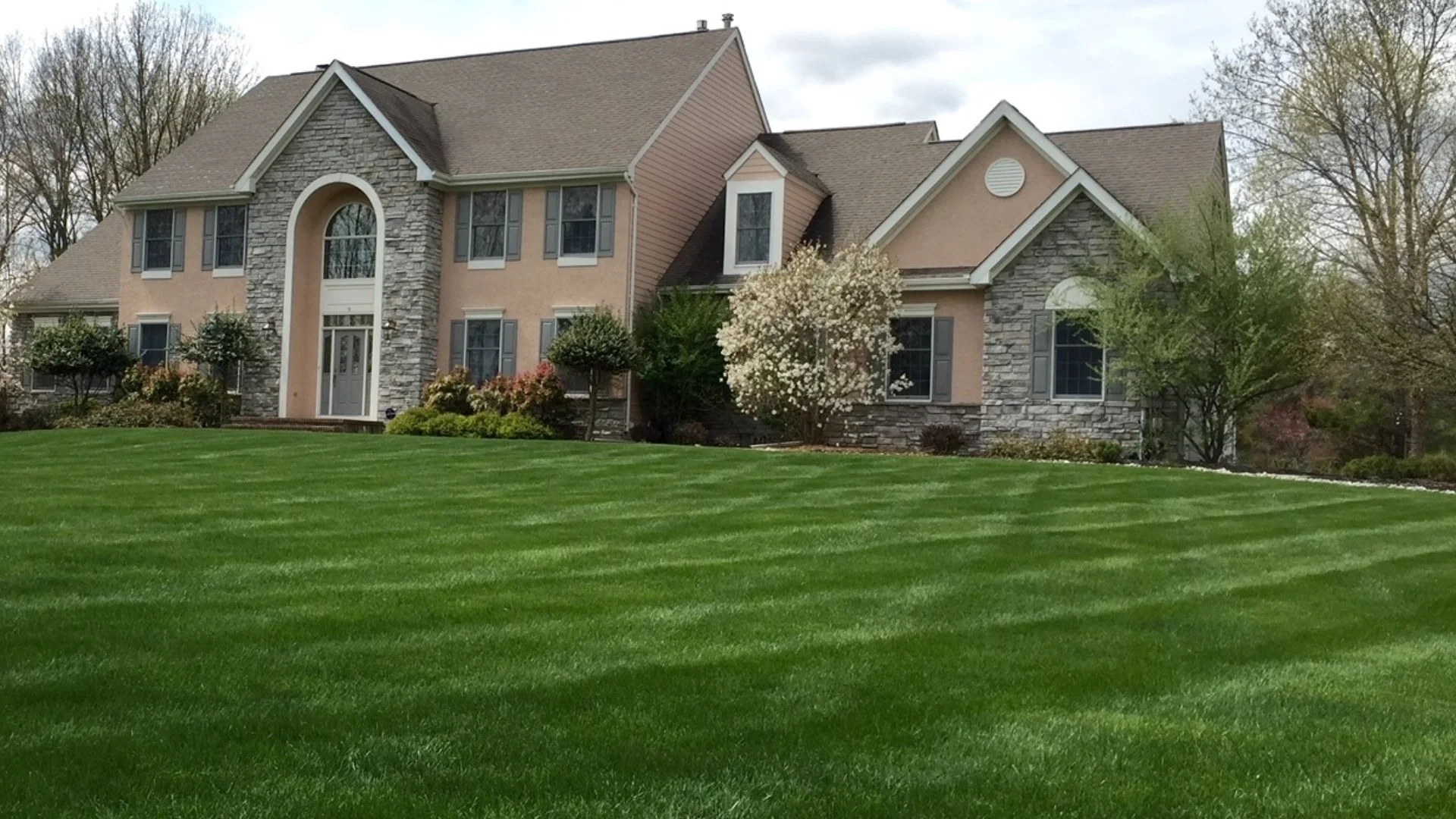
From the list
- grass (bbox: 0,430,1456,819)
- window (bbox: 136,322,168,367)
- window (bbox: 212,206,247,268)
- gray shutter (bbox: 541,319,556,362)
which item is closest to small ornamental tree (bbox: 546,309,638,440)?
gray shutter (bbox: 541,319,556,362)

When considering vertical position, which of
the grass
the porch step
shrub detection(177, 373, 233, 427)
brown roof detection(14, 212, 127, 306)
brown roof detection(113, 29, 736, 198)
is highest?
brown roof detection(113, 29, 736, 198)

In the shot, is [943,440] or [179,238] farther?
[179,238]

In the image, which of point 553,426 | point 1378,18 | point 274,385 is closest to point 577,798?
point 553,426

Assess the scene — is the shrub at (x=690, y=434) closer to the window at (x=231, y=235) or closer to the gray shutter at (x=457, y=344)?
the gray shutter at (x=457, y=344)

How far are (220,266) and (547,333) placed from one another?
7711 mm

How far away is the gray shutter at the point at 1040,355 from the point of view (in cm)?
2128

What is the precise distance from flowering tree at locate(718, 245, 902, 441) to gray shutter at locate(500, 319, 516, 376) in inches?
204

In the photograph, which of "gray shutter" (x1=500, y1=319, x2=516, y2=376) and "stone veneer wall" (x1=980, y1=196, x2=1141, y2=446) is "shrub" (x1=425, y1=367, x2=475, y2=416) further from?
"stone veneer wall" (x1=980, y1=196, x2=1141, y2=446)

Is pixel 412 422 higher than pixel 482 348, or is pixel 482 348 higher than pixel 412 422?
pixel 482 348

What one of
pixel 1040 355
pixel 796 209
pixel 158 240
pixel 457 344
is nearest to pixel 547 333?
pixel 457 344

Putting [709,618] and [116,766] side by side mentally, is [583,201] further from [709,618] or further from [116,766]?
[116,766]

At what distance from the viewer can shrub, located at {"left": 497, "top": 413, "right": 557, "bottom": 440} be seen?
22.3 metres

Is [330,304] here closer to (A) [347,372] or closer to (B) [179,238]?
(A) [347,372]

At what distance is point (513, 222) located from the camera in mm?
25656
